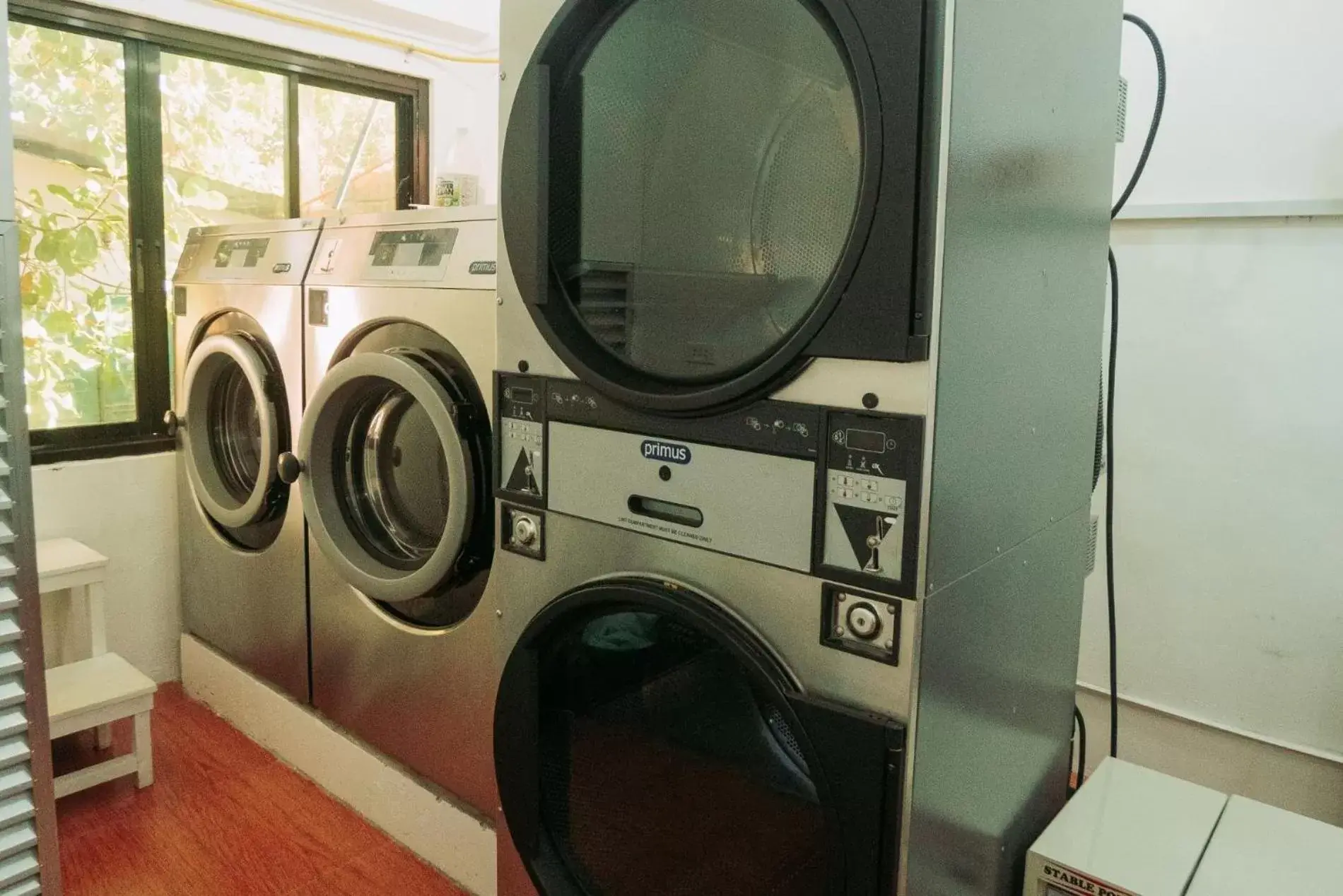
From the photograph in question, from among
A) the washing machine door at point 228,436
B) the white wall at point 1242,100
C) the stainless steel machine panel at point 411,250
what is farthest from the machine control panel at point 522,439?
the white wall at point 1242,100

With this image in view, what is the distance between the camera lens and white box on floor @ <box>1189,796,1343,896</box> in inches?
52.9

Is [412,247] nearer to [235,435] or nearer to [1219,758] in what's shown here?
[235,435]

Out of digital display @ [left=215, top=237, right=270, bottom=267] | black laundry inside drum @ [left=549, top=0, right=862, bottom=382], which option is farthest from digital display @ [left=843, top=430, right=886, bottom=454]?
digital display @ [left=215, top=237, right=270, bottom=267]

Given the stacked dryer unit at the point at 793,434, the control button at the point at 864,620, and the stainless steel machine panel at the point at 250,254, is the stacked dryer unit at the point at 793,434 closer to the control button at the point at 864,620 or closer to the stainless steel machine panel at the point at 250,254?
the control button at the point at 864,620

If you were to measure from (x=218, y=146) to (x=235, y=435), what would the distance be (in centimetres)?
92

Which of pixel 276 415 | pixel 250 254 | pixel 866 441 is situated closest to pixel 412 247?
pixel 276 415

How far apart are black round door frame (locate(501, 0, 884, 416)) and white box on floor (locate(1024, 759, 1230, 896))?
82 centimetres

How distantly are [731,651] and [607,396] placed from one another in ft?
1.22

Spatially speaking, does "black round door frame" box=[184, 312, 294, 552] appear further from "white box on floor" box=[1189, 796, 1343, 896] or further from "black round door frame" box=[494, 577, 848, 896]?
"white box on floor" box=[1189, 796, 1343, 896]

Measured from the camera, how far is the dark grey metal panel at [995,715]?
107 centimetres

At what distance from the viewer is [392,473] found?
6.89ft

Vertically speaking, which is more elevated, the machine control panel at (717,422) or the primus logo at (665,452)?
the machine control panel at (717,422)

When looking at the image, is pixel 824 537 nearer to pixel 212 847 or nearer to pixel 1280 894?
pixel 1280 894

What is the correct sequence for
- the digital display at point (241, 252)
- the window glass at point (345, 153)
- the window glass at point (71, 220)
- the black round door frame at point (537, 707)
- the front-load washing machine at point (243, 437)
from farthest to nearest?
1. the window glass at point (345, 153)
2. the window glass at point (71, 220)
3. the digital display at point (241, 252)
4. the front-load washing machine at point (243, 437)
5. the black round door frame at point (537, 707)
